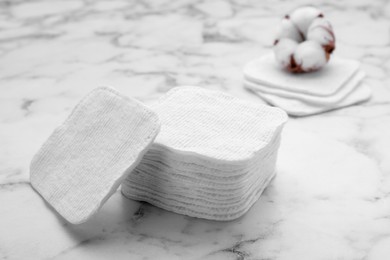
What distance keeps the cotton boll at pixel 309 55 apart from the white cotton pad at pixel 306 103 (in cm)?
8

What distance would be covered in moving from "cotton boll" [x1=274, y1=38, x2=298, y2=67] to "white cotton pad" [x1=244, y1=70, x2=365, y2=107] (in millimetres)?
62

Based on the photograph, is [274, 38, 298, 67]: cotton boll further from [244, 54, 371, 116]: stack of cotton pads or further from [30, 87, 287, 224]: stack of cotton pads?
[30, 87, 287, 224]: stack of cotton pads

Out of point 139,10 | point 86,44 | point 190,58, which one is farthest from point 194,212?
point 139,10

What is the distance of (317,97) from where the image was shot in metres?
1.26

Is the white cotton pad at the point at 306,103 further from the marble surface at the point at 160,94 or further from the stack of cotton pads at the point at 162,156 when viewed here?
the stack of cotton pads at the point at 162,156

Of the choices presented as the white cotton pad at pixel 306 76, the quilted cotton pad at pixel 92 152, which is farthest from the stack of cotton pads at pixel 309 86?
the quilted cotton pad at pixel 92 152

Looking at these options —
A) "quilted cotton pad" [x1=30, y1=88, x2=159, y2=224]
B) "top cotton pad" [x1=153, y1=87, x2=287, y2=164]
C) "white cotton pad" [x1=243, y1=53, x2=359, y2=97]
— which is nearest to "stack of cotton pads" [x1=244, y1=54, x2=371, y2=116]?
"white cotton pad" [x1=243, y1=53, x2=359, y2=97]

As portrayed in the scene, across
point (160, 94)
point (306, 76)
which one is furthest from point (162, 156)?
point (306, 76)

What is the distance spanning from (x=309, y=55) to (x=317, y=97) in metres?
0.09

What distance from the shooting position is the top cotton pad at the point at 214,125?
35.2 inches

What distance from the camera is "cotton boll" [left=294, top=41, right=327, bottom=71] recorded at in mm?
1283

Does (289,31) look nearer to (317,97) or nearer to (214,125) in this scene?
(317,97)

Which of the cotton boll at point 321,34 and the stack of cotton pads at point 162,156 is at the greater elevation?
the cotton boll at point 321,34

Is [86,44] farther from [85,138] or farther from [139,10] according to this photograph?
[85,138]
